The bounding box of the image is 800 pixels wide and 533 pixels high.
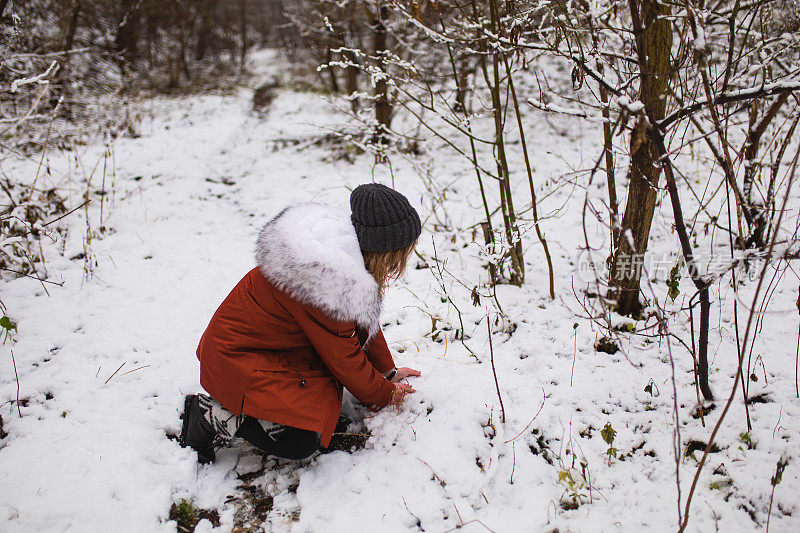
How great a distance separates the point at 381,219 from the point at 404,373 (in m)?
0.89

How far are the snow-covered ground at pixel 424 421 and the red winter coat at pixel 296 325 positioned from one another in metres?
0.34

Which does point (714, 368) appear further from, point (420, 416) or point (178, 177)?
point (178, 177)

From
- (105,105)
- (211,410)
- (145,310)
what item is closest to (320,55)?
(105,105)

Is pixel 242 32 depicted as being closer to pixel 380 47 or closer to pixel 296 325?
pixel 380 47

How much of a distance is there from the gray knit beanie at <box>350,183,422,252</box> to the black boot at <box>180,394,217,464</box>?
99 cm

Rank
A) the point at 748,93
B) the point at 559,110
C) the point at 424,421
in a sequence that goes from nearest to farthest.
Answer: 1. the point at 748,93
2. the point at 559,110
3. the point at 424,421

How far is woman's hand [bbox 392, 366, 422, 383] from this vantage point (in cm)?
219

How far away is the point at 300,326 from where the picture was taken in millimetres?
1792

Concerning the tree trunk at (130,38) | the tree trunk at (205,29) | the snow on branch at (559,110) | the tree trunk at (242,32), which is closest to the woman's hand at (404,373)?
the snow on branch at (559,110)

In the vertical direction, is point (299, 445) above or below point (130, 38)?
below

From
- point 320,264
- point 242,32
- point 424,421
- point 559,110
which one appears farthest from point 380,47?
point 242,32

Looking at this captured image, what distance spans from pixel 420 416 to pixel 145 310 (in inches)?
78.4

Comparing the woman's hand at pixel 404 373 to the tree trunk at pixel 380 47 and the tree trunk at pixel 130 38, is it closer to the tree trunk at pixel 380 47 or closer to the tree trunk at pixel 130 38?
the tree trunk at pixel 380 47

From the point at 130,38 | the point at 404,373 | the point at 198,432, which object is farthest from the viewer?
the point at 130,38
